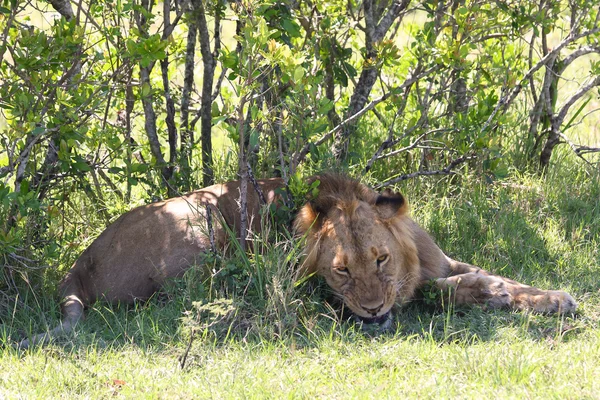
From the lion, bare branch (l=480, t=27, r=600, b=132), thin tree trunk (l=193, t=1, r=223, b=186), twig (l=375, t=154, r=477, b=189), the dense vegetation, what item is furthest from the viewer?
bare branch (l=480, t=27, r=600, b=132)

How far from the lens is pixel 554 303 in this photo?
4027 mm

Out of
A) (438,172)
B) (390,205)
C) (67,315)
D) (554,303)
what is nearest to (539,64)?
(438,172)

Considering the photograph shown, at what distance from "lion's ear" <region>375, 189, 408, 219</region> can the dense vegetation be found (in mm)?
406

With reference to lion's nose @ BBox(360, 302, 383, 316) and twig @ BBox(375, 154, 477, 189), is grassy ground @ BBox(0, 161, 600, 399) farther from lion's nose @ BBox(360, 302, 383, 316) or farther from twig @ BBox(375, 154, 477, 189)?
twig @ BBox(375, 154, 477, 189)

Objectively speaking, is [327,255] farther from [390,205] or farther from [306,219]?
[390,205]

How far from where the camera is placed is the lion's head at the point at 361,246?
3922 mm

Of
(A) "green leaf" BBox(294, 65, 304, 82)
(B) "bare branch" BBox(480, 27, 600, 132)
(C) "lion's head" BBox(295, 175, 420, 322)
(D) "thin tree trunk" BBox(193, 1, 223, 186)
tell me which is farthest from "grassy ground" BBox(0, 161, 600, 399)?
(D) "thin tree trunk" BBox(193, 1, 223, 186)

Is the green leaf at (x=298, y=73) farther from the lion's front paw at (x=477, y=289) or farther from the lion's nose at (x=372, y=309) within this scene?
the lion's front paw at (x=477, y=289)

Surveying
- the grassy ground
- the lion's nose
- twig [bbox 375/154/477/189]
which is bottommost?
the grassy ground

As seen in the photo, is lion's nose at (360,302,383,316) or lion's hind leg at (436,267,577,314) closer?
lion's nose at (360,302,383,316)

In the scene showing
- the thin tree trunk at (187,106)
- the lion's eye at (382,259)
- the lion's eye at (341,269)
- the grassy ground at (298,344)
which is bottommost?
the grassy ground at (298,344)

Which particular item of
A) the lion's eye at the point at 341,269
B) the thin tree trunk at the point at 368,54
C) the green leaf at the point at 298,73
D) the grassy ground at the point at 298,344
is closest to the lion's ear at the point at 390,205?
the lion's eye at the point at 341,269

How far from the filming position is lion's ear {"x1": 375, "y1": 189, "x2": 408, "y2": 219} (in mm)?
4168

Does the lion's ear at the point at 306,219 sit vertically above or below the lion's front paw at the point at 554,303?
above
